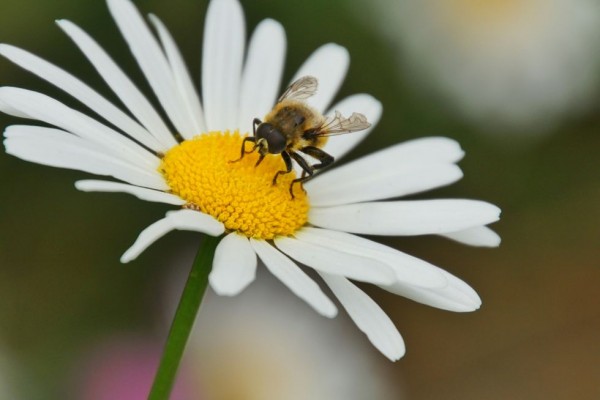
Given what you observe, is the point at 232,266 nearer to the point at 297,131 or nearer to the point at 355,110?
the point at 297,131

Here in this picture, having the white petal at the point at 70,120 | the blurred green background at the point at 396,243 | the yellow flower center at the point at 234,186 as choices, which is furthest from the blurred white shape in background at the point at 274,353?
the white petal at the point at 70,120

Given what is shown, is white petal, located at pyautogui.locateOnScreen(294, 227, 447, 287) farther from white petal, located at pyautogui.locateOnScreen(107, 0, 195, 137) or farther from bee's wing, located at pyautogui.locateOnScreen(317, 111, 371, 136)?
white petal, located at pyautogui.locateOnScreen(107, 0, 195, 137)

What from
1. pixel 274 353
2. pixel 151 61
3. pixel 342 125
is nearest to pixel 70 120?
pixel 151 61

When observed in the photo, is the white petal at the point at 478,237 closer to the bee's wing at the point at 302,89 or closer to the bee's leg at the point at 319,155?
the bee's leg at the point at 319,155

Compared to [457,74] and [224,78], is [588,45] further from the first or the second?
[224,78]

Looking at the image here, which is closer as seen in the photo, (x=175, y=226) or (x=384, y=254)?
(x=175, y=226)
